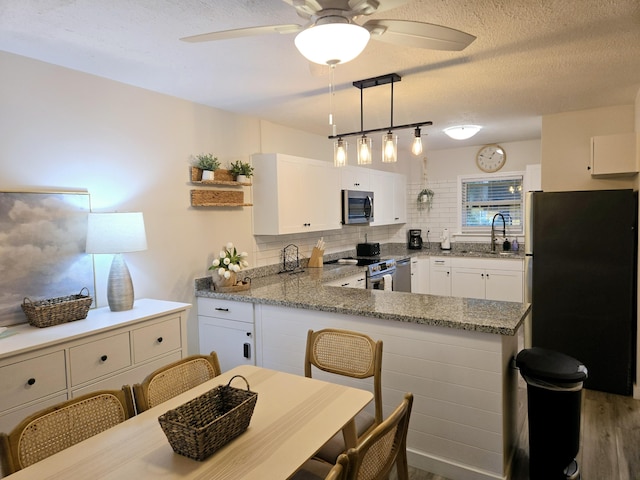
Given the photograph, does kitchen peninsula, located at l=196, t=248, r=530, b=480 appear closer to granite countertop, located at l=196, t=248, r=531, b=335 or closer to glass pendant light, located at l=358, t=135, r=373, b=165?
granite countertop, located at l=196, t=248, r=531, b=335

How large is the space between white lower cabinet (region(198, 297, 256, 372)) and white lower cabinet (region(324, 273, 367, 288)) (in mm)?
911

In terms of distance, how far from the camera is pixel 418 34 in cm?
156

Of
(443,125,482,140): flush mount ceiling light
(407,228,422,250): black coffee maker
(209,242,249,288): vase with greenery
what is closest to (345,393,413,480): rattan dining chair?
(209,242,249,288): vase with greenery

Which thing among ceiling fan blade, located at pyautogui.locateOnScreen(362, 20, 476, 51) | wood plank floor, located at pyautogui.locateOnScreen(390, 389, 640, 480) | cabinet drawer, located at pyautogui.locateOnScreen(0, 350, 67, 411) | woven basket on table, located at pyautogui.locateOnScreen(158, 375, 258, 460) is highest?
ceiling fan blade, located at pyautogui.locateOnScreen(362, 20, 476, 51)

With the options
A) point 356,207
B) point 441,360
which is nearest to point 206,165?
point 356,207

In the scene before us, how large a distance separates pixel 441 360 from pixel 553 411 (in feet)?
1.93

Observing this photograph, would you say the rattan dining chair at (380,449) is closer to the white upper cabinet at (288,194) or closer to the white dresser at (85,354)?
the white dresser at (85,354)

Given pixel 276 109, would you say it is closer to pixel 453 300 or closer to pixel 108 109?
pixel 108 109

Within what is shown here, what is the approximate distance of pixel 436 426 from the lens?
229cm

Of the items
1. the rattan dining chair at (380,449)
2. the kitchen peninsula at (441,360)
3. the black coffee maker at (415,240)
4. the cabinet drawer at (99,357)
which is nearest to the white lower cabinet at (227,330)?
the kitchen peninsula at (441,360)

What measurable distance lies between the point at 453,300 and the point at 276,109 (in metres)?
2.15

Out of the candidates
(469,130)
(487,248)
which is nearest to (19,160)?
(469,130)

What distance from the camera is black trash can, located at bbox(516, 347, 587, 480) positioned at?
6.77 ft

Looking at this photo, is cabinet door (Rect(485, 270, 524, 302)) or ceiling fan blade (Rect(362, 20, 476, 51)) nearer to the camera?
ceiling fan blade (Rect(362, 20, 476, 51))
